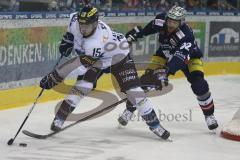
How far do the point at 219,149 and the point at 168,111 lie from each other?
2.31 metres

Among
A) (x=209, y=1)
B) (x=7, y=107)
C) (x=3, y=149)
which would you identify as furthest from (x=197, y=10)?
(x=3, y=149)

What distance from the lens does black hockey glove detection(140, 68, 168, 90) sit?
6.41 metres

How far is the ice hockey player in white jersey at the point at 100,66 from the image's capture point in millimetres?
6191

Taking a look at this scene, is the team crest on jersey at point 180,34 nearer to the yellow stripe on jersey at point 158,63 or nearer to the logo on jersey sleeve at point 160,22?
the logo on jersey sleeve at point 160,22

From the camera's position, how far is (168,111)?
8.44 meters

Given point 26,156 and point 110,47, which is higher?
point 110,47

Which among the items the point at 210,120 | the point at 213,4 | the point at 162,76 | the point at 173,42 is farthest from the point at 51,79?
the point at 213,4

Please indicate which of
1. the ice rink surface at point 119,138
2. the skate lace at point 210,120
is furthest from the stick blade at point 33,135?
the skate lace at point 210,120

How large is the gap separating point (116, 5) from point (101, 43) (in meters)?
4.84

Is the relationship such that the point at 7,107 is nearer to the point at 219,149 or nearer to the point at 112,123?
the point at 112,123

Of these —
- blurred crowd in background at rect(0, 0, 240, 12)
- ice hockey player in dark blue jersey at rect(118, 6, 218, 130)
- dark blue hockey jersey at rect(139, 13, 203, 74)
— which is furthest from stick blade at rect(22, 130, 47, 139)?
blurred crowd in background at rect(0, 0, 240, 12)

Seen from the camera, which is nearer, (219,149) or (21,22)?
(219,149)

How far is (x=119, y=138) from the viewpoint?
6.54m

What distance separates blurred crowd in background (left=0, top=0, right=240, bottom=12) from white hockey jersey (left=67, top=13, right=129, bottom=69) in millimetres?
2527
